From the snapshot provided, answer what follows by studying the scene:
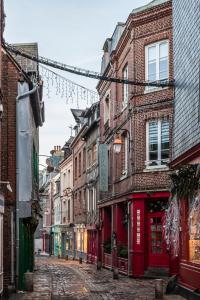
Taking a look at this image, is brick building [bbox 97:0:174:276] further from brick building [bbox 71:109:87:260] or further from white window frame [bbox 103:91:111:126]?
brick building [bbox 71:109:87:260]

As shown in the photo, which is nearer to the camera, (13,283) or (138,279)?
(13,283)

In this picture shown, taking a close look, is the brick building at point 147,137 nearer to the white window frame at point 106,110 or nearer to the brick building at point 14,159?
the white window frame at point 106,110

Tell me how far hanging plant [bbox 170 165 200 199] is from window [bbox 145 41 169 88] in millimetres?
8725

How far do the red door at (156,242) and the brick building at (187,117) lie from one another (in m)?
5.85

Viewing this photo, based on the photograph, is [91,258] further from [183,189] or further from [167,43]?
[183,189]

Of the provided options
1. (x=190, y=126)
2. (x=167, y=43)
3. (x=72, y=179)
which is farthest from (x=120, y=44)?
(x=72, y=179)

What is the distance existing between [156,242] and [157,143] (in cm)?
399

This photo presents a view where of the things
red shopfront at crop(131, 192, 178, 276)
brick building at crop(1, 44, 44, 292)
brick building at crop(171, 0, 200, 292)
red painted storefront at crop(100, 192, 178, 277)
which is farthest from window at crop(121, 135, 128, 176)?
brick building at crop(1, 44, 44, 292)

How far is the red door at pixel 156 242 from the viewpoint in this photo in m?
25.0

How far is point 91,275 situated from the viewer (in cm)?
2809

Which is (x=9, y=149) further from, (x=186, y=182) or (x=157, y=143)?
(x=157, y=143)

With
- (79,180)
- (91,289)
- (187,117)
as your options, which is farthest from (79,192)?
(187,117)

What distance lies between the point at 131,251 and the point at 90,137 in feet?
55.8

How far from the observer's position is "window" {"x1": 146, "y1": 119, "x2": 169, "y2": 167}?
2466 cm
